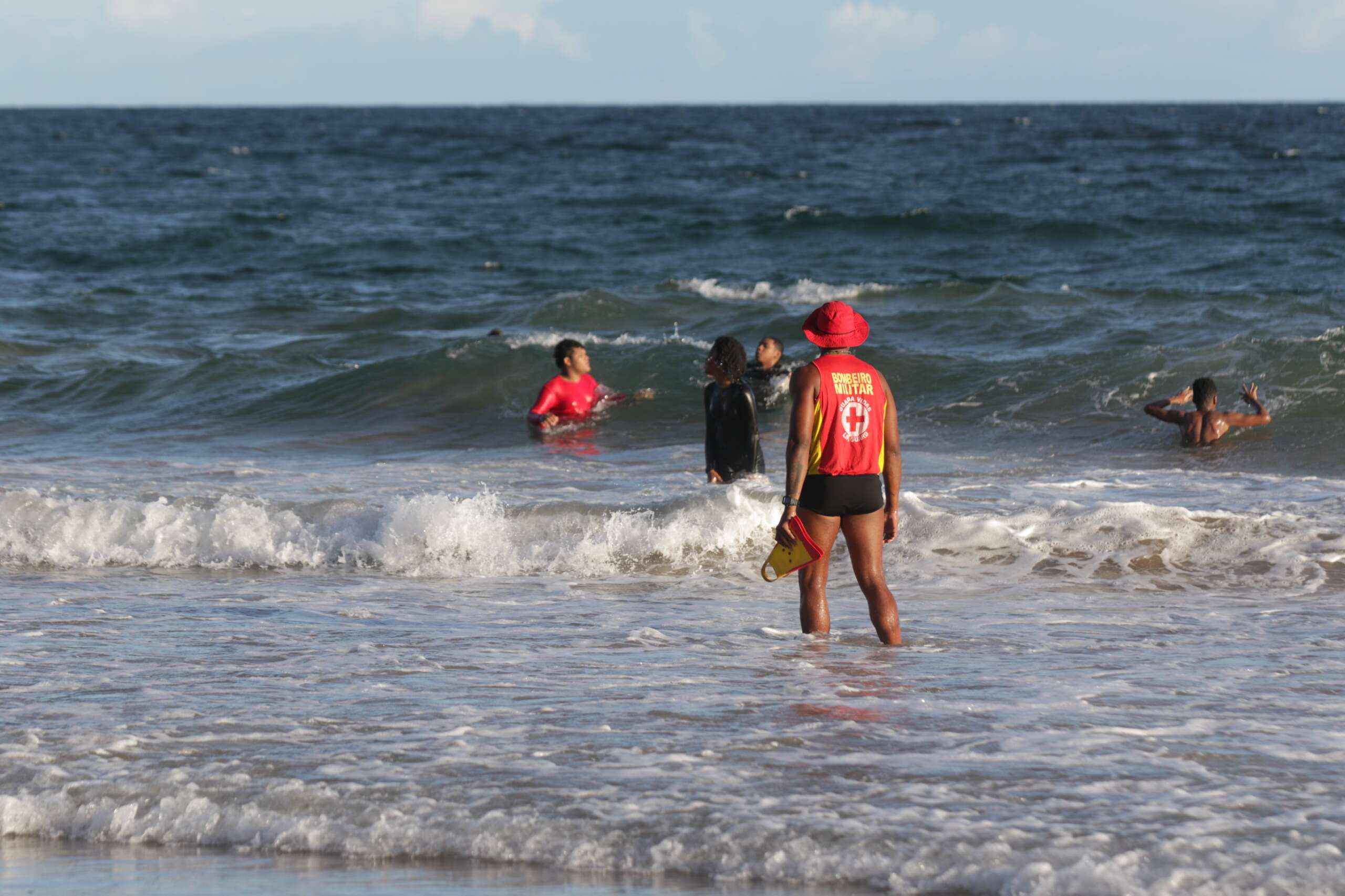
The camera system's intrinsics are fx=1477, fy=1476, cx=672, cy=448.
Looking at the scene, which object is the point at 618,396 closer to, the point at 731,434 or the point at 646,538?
the point at 731,434

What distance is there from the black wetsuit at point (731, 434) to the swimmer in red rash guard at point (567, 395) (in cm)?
314

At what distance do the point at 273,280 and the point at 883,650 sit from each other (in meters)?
21.0

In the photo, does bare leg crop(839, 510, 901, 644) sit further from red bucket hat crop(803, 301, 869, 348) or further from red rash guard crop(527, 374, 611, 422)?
red rash guard crop(527, 374, 611, 422)

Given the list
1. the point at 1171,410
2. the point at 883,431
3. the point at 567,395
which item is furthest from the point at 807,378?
the point at 567,395

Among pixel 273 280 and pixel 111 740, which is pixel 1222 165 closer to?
pixel 273 280

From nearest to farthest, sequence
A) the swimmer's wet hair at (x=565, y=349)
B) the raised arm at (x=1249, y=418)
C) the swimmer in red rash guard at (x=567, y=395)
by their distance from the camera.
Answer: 1. the raised arm at (x=1249, y=418)
2. the swimmer's wet hair at (x=565, y=349)
3. the swimmer in red rash guard at (x=567, y=395)

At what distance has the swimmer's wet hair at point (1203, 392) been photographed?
41.0 feet

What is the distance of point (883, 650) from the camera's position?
6.93 metres

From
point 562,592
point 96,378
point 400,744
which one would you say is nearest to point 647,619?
point 562,592

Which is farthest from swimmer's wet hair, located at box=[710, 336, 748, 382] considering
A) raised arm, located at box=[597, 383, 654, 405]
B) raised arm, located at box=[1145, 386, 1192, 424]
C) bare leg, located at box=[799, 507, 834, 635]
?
raised arm, located at box=[1145, 386, 1192, 424]

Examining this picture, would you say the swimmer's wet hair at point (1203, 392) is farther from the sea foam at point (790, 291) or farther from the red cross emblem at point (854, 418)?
the sea foam at point (790, 291)

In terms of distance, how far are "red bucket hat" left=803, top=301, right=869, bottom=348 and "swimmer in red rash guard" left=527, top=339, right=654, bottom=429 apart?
7095 millimetres

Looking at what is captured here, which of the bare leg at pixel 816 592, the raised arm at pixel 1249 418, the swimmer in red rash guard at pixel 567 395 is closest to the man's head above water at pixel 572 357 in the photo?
the swimmer in red rash guard at pixel 567 395

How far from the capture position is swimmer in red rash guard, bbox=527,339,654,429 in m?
13.5
